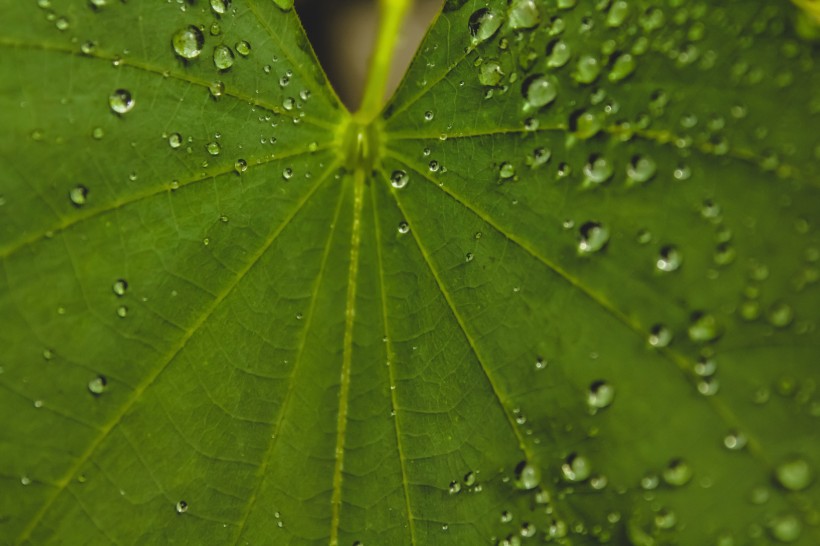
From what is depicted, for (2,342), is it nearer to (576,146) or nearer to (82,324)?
(82,324)

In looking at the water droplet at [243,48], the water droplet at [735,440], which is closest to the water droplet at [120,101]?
the water droplet at [243,48]

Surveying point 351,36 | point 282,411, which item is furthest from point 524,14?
point 351,36

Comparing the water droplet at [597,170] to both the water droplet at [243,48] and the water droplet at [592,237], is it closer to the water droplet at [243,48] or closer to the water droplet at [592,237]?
the water droplet at [592,237]

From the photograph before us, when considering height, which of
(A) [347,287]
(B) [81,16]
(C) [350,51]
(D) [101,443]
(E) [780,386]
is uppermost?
(C) [350,51]

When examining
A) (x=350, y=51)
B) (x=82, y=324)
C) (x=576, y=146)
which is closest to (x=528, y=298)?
(x=576, y=146)

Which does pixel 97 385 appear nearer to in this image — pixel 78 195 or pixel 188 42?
pixel 78 195

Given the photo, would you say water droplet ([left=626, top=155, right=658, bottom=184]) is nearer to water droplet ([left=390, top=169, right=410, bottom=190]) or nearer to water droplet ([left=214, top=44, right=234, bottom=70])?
water droplet ([left=390, top=169, right=410, bottom=190])

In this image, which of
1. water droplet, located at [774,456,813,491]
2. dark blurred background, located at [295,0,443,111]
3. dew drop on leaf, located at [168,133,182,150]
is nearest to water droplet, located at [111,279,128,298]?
dew drop on leaf, located at [168,133,182,150]
